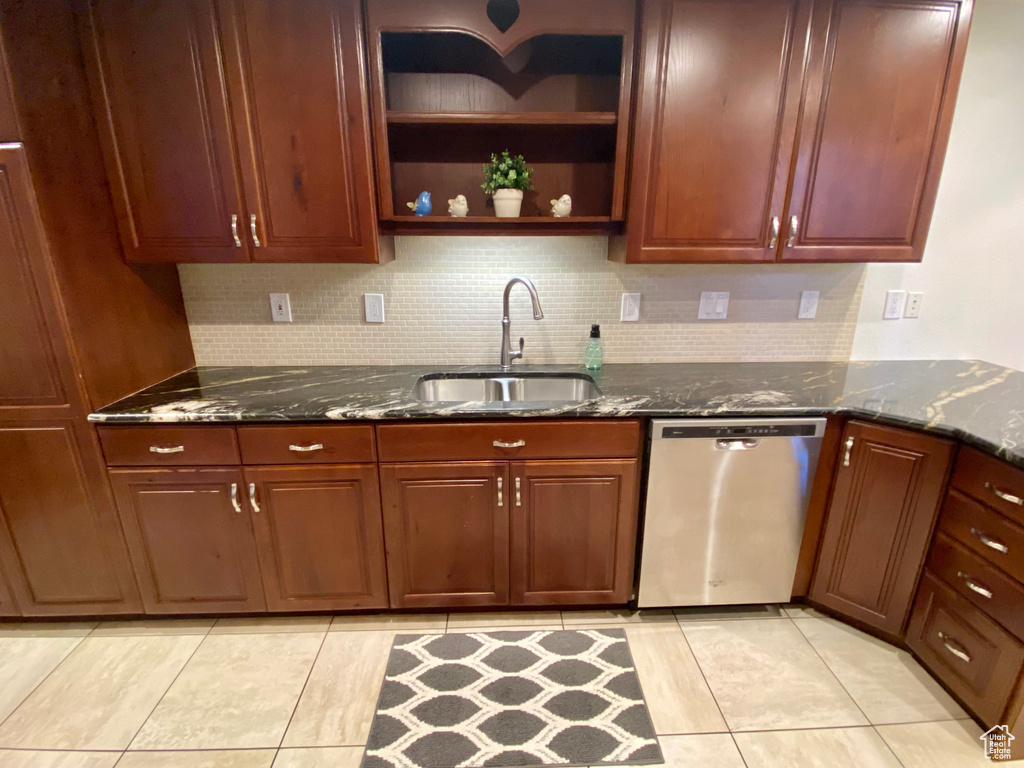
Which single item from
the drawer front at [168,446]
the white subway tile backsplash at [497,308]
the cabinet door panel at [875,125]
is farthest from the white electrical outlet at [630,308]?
the drawer front at [168,446]

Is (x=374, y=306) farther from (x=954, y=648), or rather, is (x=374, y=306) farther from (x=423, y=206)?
(x=954, y=648)

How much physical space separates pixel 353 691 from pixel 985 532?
6.42 feet

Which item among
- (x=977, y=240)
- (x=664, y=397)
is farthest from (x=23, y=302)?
(x=977, y=240)

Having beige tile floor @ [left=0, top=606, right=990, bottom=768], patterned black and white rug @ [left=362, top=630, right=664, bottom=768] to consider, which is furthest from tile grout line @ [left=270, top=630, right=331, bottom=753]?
patterned black and white rug @ [left=362, top=630, right=664, bottom=768]

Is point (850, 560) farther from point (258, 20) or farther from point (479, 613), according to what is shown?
point (258, 20)

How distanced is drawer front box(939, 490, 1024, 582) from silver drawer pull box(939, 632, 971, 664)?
1.05 ft

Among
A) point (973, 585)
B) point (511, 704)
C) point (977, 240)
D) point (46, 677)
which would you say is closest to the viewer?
point (973, 585)

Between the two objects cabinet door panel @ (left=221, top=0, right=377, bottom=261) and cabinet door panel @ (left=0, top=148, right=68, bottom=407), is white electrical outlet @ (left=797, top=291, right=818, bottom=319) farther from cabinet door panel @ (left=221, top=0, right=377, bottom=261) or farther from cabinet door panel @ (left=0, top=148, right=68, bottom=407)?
cabinet door panel @ (left=0, top=148, right=68, bottom=407)

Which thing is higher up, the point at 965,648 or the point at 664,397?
the point at 664,397

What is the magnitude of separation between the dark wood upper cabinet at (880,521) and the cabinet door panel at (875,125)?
2.26 feet

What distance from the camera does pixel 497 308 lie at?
2.05 meters

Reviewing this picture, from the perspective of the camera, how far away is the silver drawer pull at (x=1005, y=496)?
127 cm

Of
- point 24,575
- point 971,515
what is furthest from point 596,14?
point 24,575

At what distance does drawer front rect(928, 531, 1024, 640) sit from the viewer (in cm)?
129
